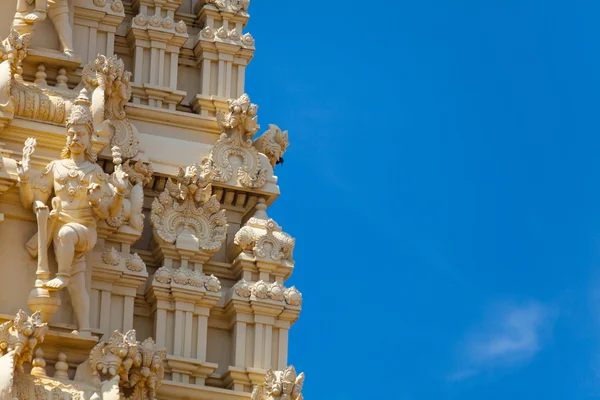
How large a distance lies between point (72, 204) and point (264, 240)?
11.6 ft

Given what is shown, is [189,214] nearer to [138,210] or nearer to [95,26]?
[138,210]

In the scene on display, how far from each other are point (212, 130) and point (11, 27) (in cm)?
344

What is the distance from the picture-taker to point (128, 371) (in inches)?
1289

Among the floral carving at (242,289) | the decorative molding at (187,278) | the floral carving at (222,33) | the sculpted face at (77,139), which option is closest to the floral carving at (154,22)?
the floral carving at (222,33)

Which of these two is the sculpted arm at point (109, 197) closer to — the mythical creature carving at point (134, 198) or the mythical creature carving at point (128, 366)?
the mythical creature carving at point (134, 198)

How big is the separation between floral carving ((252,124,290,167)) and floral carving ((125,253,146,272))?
3.14 meters

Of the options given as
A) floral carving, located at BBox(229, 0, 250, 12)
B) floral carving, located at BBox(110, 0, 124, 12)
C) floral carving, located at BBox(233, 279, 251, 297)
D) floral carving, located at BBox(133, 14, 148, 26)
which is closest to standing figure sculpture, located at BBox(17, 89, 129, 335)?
floral carving, located at BBox(233, 279, 251, 297)

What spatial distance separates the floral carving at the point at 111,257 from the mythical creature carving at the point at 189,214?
110 cm

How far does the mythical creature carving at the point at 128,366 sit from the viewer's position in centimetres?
3253

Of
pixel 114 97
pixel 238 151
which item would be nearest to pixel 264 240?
pixel 238 151

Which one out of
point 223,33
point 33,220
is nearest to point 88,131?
point 33,220

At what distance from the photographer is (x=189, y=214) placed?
35.6 metres

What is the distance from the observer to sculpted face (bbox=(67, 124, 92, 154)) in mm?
33531

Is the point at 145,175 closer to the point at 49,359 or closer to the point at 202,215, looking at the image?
the point at 202,215
